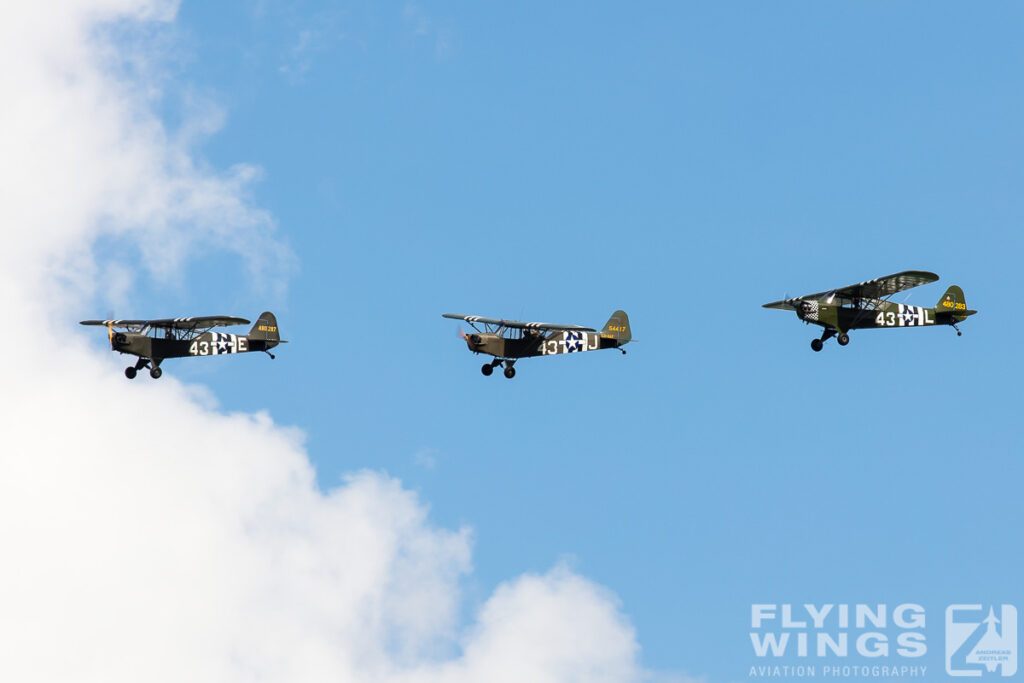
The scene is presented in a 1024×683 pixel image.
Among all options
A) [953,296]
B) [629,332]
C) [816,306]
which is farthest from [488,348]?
[953,296]

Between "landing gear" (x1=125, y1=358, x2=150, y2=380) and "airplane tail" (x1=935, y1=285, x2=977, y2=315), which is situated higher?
"airplane tail" (x1=935, y1=285, x2=977, y2=315)

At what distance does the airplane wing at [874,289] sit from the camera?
53875 millimetres

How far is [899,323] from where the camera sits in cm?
5688

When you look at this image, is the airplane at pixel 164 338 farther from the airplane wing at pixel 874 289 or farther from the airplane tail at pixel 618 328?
the airplane wing at pixel 874 289

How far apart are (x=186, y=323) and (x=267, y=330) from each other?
467 cm

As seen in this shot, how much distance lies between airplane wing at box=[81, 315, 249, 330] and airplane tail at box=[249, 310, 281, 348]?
3.05m

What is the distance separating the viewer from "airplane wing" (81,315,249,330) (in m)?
57.9

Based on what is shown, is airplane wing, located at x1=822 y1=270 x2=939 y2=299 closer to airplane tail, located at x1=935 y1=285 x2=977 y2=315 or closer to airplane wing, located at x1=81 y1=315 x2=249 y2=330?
airplane tail, located at x1=935 y1=285 x2=977 y2=315

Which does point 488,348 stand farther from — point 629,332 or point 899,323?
point 899,323

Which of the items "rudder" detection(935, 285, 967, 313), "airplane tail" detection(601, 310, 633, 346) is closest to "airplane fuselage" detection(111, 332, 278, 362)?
"airplane tail" detection(601, 310, 633, 346)

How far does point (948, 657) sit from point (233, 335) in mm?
32850

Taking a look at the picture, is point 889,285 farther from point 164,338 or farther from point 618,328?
point 164,338

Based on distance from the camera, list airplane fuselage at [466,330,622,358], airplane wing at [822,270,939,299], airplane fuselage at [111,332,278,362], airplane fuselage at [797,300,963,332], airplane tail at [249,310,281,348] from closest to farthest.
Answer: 1. airplane wing at [822,270,939,299]
2. airplane fuselage at [797,300,963,332]
3. airplane fuselage at [466,330,622,358]
4. airplane fuselage at [111,332,278,362]
5. airplane tail at [249,310,281,348]

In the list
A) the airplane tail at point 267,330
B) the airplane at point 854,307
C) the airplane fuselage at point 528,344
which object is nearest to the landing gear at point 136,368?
the airplane tail at point 267,330
